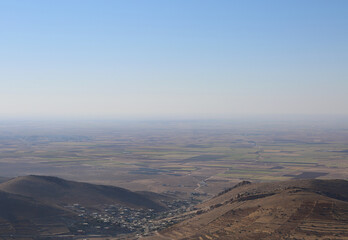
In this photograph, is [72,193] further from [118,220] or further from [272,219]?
[272,219]

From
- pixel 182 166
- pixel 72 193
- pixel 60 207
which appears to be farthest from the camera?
pixel 182 166

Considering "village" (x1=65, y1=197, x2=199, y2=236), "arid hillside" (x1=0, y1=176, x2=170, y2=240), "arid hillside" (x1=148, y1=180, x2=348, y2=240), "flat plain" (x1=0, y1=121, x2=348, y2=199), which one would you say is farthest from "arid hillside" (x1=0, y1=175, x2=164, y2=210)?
"arid hillside" (x1=148, y1=180, x2=348, y2=240)

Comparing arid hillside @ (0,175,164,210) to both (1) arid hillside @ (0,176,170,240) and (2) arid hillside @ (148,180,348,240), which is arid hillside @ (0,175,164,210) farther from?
(2) arid hillside @ (148,180,348,240)

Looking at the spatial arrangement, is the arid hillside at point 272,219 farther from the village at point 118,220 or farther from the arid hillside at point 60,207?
the arid hillside at point 60,207

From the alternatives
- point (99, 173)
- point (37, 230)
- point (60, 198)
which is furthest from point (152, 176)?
point (37, 230)

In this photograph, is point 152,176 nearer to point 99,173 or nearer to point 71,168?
point 99,173

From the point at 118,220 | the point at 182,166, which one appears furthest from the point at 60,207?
the point at 182,166

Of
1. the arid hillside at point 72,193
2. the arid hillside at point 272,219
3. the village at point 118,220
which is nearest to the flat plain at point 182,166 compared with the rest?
the arid hillside at point 72,193

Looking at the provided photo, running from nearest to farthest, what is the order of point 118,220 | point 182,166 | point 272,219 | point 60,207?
point 272,219, point 118,220, point 60,207, point 182,166
